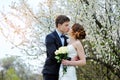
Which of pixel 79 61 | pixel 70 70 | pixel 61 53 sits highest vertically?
pixel 61 53

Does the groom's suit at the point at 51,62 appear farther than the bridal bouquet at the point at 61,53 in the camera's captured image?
Yes

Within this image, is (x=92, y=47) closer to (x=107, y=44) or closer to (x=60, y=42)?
(x=107, y=44)

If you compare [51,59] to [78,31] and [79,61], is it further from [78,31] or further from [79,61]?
[78,31]

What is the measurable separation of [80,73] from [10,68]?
66.8 meters

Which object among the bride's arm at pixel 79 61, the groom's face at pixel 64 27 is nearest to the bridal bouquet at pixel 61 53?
the bride's arm at pixel 79 61

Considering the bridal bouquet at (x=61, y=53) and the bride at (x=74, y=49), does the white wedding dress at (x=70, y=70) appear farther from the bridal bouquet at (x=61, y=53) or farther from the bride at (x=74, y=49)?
the bridal bouquet at (x=61, y=53)

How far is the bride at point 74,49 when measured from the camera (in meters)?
7.62

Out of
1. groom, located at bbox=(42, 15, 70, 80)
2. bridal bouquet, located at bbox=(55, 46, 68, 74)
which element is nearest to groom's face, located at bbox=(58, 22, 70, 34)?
groom, located at bbox=(42, 15, 70, 80)

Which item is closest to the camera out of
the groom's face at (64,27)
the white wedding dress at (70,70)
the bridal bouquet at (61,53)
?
the bridal bouquet at (61,53)

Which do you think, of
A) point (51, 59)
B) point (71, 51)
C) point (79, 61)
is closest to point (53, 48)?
point (51, 59)

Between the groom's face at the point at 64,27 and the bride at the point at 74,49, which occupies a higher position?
the groom's face at the point at 64,27

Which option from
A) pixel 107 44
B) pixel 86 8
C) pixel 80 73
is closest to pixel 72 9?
pixel 86 8

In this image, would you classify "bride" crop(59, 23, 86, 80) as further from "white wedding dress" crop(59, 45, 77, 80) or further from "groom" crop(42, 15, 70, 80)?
"groom" crop(42, 15, 70, 80)

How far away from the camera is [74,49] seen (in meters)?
7.75
